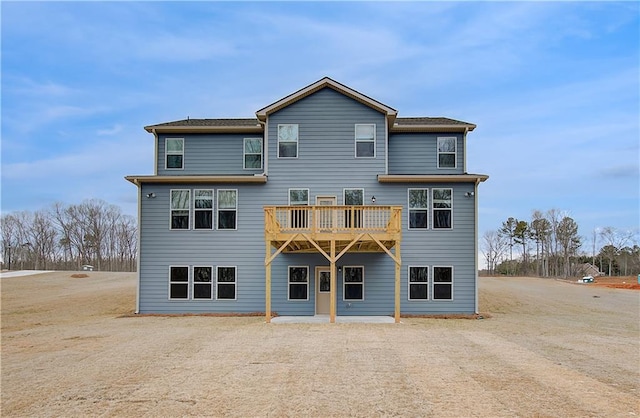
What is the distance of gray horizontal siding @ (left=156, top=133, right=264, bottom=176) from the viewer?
22.7m

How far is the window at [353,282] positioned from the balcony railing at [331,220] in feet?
7.32

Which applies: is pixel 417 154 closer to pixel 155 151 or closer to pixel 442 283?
pixel 442 283

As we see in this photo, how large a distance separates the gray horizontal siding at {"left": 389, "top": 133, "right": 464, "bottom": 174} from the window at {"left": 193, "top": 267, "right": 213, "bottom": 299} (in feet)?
27.4

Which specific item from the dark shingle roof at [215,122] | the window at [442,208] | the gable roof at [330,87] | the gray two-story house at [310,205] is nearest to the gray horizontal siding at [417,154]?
the gray two-story house at [310,205]

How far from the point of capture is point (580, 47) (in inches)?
782

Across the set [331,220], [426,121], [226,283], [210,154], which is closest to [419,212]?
[331,220]

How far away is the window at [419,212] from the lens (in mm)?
21594

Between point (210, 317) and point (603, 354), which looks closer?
point (603, 354)

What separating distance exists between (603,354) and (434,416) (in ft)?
23.9

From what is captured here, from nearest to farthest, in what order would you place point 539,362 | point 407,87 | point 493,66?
point 539,362 < point 493,66 < point 407,87

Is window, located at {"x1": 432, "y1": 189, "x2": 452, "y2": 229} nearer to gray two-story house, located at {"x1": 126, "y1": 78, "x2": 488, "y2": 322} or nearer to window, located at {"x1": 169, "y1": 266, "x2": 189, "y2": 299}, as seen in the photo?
gray two-story house, located at {"x1": 126, "y1": 78, "x2": 488, "y2": 322}

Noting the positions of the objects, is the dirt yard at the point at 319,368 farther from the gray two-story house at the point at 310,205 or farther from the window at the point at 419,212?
the window at the point at 419,212

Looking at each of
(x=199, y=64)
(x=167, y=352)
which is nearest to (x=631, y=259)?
(x=199, y=64)

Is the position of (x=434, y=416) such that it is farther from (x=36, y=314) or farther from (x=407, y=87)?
(x=36, y=314)
